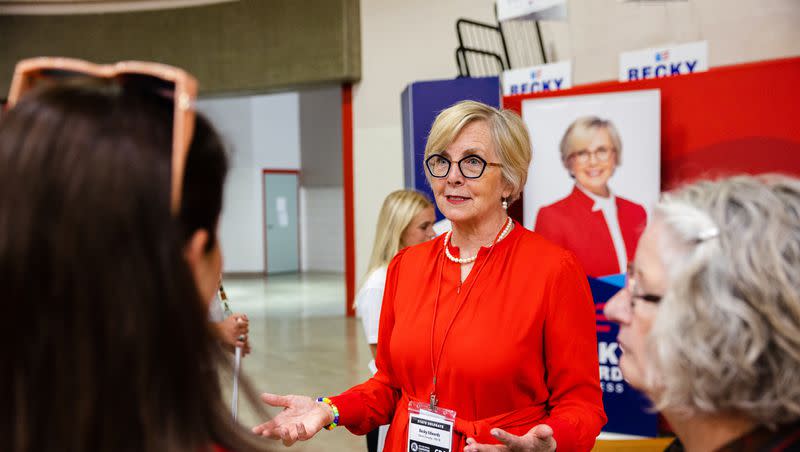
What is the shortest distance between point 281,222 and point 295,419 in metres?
13.6

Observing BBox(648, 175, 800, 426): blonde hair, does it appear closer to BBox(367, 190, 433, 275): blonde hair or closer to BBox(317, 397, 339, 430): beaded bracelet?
BBox(317, 397, 339, 430): beaded bracelet

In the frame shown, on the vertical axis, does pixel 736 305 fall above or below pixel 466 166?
below

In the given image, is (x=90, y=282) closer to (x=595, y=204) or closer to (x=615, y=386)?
(x=595, y=204)

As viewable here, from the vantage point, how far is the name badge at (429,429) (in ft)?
5.63

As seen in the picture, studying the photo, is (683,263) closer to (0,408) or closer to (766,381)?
(766,381)

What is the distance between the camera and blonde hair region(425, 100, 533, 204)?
1914 mm

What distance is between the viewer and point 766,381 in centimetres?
95

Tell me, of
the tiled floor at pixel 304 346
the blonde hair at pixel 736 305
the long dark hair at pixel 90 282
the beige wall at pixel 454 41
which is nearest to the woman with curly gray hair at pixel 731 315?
the blonde hair at pixel 736 305

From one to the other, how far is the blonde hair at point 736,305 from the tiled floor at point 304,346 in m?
2.37

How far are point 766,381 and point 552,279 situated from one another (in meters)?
0.80

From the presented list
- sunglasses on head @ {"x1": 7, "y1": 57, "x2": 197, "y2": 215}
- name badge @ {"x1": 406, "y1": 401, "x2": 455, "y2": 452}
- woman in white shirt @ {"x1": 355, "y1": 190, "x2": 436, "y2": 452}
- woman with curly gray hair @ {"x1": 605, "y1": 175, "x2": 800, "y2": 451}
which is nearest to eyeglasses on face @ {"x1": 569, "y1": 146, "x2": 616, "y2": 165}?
woman in white shirt @ {"x1": 355, "y1": 190, "x2": 436, "y2": 452}

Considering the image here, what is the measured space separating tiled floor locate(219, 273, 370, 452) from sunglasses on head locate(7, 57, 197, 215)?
101 inches

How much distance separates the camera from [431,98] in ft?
15.0

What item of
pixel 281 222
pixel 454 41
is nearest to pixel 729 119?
pixel 454 41
